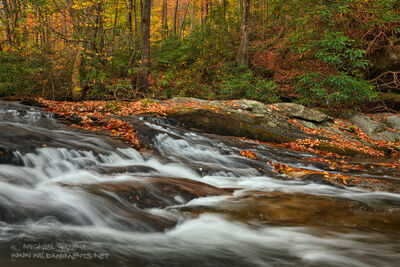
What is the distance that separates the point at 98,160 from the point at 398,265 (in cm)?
425

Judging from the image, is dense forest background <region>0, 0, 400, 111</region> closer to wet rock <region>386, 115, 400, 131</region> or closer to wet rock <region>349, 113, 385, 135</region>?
wet rock <region>349, 113, 385, 135</region>

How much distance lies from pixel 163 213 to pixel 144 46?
1146cm

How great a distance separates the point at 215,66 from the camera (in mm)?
15828

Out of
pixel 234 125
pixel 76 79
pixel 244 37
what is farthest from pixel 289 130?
pixel 76 79

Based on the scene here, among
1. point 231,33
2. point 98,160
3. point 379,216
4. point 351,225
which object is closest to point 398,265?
point 351,225

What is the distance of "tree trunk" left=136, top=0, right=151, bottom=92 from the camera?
41.0 feet

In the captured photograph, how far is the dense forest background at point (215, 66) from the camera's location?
11.0 metres

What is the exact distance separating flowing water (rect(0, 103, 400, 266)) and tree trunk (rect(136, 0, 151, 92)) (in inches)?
326

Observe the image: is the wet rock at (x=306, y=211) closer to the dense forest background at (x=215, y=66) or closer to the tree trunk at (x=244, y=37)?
the dense forest background at (x=215, y=66)

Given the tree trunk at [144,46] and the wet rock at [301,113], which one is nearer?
the wet rock at [301,113]

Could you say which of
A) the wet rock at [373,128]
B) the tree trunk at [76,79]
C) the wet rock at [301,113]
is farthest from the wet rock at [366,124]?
the tree trunk at [76,79]

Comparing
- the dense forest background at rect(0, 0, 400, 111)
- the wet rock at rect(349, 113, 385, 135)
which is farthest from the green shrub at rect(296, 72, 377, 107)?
the wet rock at rect(349, 113, 385, 135)

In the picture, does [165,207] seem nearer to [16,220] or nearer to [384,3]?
[16,220]

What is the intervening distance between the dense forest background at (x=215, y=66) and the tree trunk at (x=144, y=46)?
50 millimetres
